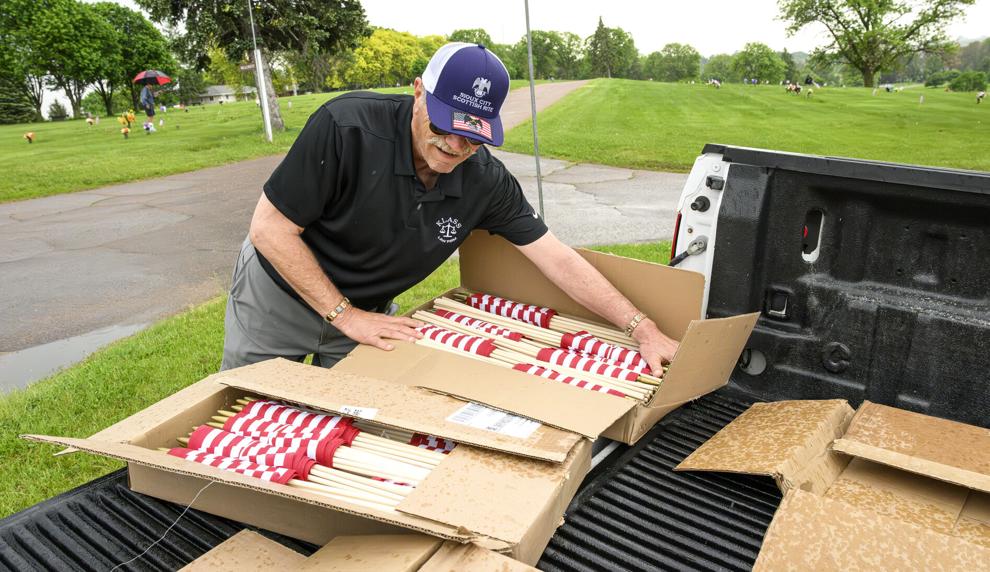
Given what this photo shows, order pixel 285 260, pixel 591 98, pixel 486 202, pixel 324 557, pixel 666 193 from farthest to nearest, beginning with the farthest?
pixel 591 98
pixel 666 193
pixel 486 202
pixel 285 260
pixel 324 557

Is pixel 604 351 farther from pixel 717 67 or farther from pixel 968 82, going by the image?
pixel 717 67

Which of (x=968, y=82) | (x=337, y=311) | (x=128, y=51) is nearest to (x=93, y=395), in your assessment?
(x=337, y=311)

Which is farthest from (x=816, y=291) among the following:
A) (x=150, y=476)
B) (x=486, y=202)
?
(x=150, y=476)

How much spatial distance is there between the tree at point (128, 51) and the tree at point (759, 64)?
78.2 metres

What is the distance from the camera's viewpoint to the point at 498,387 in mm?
2158

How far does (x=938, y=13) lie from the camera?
154 feet

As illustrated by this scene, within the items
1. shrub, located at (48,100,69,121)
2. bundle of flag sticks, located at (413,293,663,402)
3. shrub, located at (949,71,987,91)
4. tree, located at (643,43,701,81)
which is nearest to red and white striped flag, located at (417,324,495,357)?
→ bundle of flag sticks, located at (413,293,663,402)

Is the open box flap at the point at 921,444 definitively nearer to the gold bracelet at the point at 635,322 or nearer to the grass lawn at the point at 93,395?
the gold bracelet at the point at 635,322

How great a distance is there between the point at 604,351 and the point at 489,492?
110cm

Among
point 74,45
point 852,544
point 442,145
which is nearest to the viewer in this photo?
point 852,544

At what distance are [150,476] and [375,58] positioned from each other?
8672 cm

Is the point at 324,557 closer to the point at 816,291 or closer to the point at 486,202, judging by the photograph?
the point at 486,202

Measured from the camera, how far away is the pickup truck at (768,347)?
1888mm

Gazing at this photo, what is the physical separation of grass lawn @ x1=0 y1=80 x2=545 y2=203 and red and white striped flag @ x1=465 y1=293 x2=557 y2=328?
13122 mm
